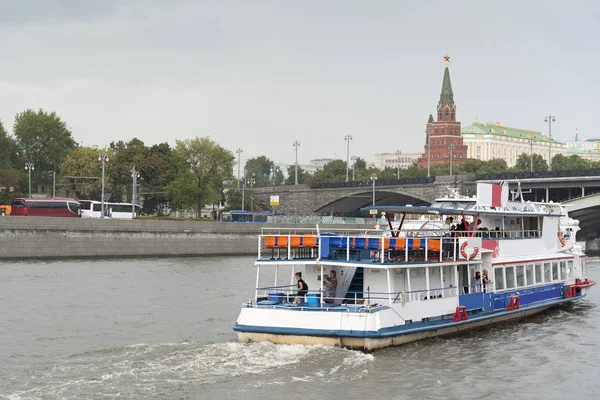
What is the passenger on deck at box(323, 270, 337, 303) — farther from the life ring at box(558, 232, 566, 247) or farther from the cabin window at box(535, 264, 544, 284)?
the life ring at box(558, 232, 566, 247)

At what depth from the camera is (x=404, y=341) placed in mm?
26562

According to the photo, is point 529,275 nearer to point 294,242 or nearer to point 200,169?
point 294,242

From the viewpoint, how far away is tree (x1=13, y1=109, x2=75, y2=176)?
107m

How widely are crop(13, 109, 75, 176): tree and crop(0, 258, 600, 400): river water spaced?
73.1 m

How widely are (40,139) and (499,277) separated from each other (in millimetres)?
86227

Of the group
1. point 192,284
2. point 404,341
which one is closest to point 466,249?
point 404,341

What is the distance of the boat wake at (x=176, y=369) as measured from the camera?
20875 millimetres

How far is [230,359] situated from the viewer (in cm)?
2400

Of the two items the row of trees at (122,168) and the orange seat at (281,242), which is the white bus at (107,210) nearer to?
the row of trees at (122,168)

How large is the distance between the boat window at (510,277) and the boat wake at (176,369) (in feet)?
35.4

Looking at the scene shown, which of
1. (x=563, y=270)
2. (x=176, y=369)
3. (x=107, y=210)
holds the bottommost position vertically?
(x=176, y=369)

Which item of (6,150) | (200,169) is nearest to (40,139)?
(6,150)

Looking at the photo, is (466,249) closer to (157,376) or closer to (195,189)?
(157,376)

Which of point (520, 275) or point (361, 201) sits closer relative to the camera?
point (520, 275)
